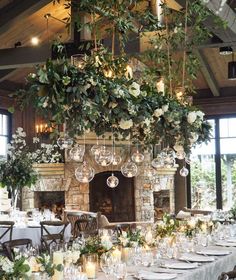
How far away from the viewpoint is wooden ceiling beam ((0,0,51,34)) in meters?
9.39

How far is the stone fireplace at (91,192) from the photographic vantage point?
13.0 meters

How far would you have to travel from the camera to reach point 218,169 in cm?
1457

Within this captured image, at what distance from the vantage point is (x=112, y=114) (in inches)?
165

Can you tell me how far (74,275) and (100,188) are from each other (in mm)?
10052

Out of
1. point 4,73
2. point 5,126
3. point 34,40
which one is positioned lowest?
point 5,126

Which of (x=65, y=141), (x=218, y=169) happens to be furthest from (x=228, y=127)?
(x=65, y=141)

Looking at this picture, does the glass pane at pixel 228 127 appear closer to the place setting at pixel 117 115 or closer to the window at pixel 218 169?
the window at pixel 218 169

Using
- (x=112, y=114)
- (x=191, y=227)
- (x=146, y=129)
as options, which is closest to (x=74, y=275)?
(x=112, y=114)

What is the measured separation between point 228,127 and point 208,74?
2161mm

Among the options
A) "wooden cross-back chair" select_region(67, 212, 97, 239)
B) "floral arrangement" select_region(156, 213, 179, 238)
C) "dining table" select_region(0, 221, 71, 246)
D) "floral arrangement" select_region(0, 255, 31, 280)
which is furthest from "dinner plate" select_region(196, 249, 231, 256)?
"dining table" select_region(0, 221, 71, 246)

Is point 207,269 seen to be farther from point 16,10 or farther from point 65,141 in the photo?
point 16,10

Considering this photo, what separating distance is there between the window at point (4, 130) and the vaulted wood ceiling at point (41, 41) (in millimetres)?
606

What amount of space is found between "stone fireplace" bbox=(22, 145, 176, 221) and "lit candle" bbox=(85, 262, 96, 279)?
29.1 feet

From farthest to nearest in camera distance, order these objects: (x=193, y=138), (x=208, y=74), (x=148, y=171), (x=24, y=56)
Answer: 1. (x=208, y=74)
2. (x=148, y=171)
3. (x=24, y=56)
4. (x=193, y=138)
